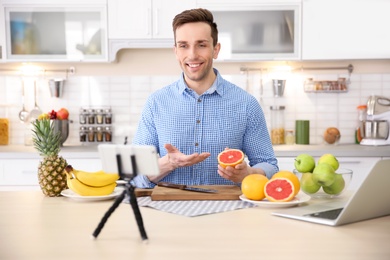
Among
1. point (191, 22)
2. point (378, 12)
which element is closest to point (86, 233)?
point (191, 22)

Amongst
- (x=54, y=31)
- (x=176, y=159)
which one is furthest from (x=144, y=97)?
(x=176, y=159)

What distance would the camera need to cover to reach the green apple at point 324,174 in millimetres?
1882

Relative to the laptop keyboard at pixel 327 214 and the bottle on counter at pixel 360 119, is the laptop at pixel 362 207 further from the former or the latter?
the bottle on counter at pixel 360 119

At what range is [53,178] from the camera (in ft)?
6.81

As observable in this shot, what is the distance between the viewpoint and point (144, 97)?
4641mm

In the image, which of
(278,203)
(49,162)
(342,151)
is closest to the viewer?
(278,203)

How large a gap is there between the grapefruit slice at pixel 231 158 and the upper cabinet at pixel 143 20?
2.32 m

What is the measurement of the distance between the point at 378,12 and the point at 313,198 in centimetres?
262

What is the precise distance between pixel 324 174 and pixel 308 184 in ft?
0.26

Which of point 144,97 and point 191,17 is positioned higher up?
Answer: point 191,17

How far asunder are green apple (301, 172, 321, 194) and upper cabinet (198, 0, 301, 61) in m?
2.42

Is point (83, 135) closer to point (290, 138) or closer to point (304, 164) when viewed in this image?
point (290, 138)

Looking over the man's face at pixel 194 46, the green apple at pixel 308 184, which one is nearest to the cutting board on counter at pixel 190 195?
the green apple at pixel 308 184

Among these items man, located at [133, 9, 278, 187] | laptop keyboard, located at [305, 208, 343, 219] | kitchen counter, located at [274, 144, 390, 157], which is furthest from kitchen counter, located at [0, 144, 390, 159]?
laptop keyboard, located at [305, 208, 343, 219]
